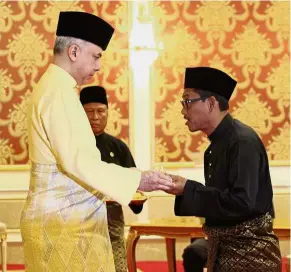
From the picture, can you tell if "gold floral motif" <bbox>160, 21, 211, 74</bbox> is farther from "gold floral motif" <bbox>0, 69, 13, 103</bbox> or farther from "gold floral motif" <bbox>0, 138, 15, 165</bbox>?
"gold floral motif" <bbox>0, 138, 15, 165</bbox>

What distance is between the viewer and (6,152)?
7203mm

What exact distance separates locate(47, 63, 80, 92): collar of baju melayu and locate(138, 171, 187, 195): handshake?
433 mm

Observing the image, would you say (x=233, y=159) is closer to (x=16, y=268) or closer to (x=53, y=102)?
(x=53, y=102)

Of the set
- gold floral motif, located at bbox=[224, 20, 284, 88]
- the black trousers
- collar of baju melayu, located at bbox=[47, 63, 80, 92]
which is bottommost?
the black trousers

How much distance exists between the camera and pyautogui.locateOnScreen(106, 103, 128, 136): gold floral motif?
23.9ft

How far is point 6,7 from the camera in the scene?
7168 millimetres

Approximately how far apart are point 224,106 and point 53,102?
1006 mm

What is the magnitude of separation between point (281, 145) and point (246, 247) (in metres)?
4.33

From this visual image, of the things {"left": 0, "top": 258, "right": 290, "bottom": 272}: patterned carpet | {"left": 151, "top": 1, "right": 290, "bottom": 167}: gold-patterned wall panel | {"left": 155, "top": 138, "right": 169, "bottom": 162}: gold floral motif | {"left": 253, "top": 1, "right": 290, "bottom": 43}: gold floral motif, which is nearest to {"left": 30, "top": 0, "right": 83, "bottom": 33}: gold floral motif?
{"left": 151, "top": 1, "right": 290, "bottom": 167}: gold-patterned wall panel

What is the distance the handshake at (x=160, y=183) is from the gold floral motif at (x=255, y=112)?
14.0 feet

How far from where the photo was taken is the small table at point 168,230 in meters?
5.35

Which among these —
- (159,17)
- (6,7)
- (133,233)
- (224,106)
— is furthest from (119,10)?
(224,106)

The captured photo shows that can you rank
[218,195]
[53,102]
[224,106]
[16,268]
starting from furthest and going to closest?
[16,268] → [224,106] → [218,195] → [53,102]

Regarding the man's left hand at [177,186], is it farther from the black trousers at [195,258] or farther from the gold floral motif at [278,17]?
the gold floral motif at [278,17]
